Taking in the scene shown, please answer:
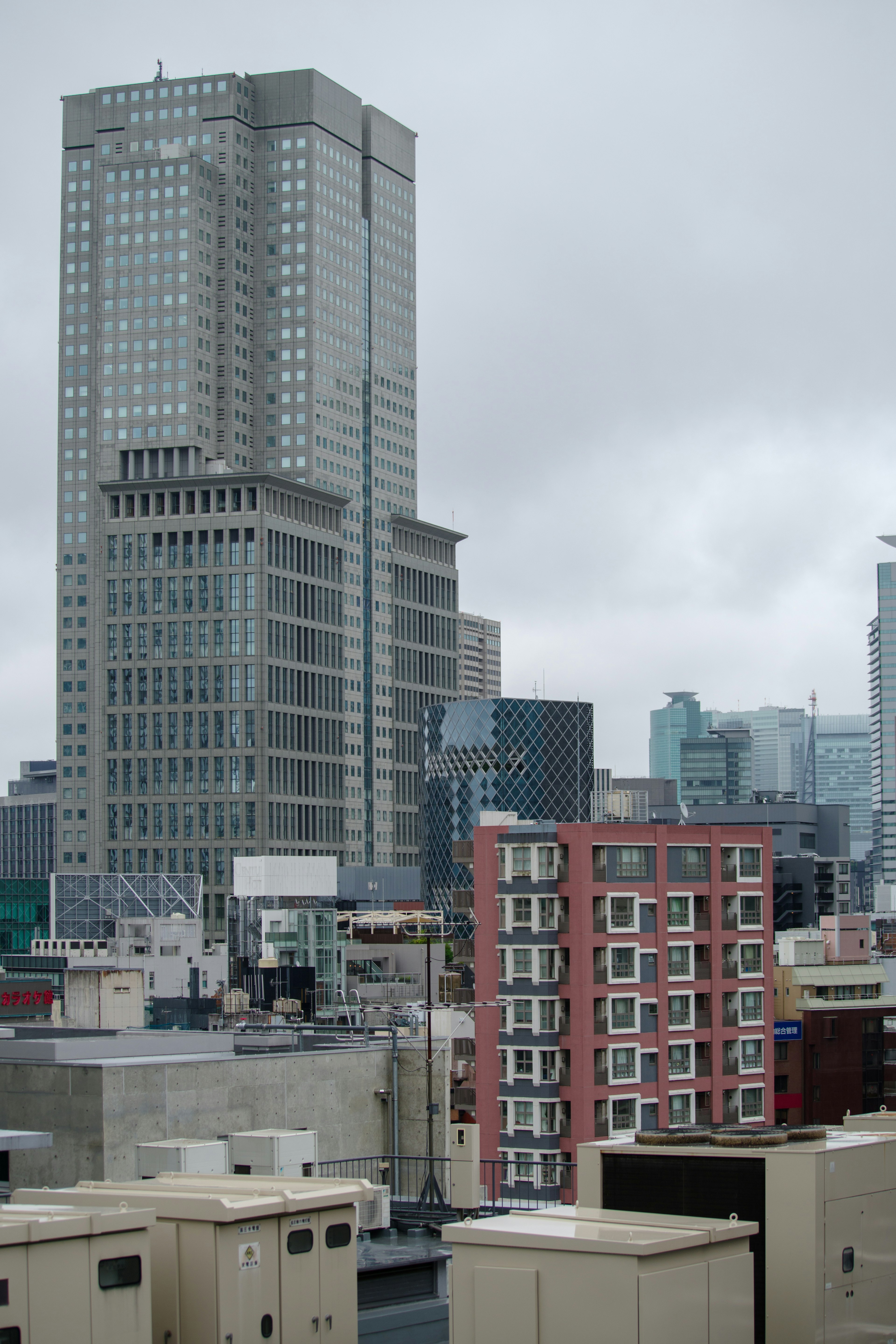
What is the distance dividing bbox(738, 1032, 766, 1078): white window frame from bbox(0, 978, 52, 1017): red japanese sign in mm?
59559

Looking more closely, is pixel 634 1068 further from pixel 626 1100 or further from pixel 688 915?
pixel 688 915

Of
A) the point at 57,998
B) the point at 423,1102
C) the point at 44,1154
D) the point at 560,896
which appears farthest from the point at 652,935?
the point at 57,998

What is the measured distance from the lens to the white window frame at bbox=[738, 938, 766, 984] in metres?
99.2

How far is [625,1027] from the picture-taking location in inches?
3644

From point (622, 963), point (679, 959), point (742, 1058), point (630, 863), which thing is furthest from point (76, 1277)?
point (742, 1058)

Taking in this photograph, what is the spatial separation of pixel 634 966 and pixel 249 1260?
7618 centimetres

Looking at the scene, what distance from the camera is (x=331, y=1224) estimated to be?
20.3 meters

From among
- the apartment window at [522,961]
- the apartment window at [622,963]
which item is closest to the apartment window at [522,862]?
the apartment window at [522,961]

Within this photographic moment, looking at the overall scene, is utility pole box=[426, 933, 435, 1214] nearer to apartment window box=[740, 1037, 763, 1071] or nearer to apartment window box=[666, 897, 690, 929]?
apartment window box=[666, 897, 690, 929]

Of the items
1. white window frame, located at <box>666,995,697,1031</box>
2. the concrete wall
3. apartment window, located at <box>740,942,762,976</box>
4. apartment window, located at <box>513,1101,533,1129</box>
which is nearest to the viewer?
the concrete wall

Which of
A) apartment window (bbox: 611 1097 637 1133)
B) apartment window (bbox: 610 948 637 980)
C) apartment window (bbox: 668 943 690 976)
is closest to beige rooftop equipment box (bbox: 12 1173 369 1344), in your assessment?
apartment window (bbox: 611 1097 637 1133)

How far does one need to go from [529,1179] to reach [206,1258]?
71.2 meters

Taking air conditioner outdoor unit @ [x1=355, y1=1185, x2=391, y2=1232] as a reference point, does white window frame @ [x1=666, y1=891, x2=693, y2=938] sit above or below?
above

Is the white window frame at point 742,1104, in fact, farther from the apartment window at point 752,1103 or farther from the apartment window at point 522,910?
the apartment window at point 522,910
